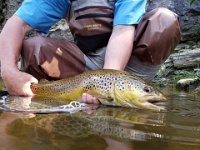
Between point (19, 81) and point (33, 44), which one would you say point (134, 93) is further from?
point (33, 44)

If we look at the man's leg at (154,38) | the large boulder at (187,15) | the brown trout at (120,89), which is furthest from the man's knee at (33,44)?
the large boulder at (187,15)

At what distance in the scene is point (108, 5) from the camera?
7.82 ft

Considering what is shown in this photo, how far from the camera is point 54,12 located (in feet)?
8.19

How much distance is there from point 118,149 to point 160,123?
487 mm

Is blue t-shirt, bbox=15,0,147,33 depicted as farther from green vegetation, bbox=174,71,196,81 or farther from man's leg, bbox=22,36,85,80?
green vegetation, bbox=174,71,196,81

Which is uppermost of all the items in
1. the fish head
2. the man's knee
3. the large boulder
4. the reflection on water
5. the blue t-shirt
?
the large boulder

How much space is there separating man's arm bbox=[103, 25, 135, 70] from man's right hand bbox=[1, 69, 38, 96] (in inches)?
18.9

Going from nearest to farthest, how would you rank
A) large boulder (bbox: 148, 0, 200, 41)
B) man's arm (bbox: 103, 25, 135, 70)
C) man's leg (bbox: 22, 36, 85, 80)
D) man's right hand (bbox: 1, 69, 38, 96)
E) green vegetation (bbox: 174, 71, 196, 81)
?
man's arm (bbox: 103, 25, 135, 70)
man's right hand (bbox: 1, 69, 38, 96)
man's leg (bbox: 22, 36, 85, 80)
green vegetation (bbox: 174, 71, 196, 81)
large boulder (bbox: 148, 0, 200, 41)

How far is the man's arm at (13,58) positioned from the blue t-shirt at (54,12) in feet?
0.21

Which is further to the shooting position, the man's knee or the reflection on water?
the man's knee

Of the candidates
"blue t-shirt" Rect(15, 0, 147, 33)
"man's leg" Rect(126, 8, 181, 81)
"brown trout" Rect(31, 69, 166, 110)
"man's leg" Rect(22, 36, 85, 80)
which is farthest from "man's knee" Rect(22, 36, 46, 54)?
"man's leg" Rect(126, 8, 181, 81)

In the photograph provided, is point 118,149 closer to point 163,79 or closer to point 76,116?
point 76,116

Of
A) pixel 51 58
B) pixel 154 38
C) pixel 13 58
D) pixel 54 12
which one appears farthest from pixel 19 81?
pixel 154 38

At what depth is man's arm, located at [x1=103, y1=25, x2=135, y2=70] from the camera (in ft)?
6.62
